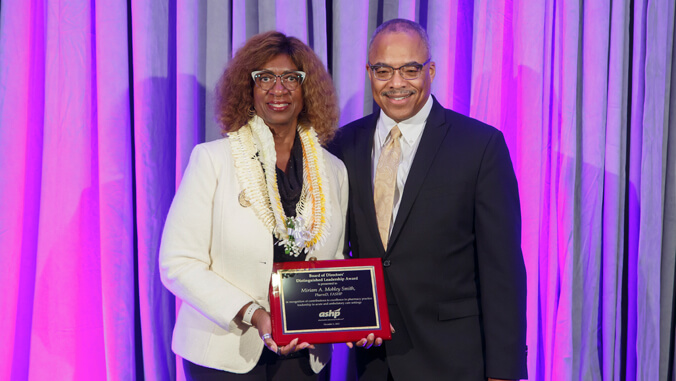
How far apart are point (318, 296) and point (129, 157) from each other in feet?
4.18

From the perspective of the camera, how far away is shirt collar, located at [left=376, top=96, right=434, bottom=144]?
84.1 inches

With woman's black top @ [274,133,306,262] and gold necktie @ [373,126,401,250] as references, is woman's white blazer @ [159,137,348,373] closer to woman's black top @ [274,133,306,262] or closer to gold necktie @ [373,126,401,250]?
woman's black top @ [274,133,306,262]

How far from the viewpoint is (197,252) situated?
6.20 feet

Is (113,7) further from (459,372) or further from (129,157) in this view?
(459,372)

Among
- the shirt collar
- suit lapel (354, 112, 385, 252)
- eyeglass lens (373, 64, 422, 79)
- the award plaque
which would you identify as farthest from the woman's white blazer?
eyeglass lens (373, 64, 422, 79)

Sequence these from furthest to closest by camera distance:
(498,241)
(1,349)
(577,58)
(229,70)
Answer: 1. (577,58)
2. (1,349)
3. (229,70)
4. (498,241)

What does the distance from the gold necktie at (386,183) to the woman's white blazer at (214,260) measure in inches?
9.9

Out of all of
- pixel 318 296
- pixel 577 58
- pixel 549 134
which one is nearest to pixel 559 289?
pixel 549 134

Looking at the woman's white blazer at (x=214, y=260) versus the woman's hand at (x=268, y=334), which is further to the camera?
the woman's white blazer at (x=214, y=260)

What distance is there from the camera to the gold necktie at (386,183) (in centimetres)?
204

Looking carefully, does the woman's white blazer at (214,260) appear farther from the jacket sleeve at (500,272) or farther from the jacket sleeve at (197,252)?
the jacket sleeve at (500,272)

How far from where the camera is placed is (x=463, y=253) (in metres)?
2.04

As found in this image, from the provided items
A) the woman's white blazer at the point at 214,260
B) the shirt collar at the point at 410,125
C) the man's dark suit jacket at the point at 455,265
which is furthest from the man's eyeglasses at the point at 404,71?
the woman's white blazer at the point at 214,260

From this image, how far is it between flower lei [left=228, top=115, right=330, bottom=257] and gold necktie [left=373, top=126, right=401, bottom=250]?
0.18 metres
